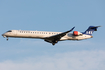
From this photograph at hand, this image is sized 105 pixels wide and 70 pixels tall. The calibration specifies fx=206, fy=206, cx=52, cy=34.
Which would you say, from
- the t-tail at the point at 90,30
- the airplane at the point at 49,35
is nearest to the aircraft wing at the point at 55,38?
the airplane at the point at 49,35

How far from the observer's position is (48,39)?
4250cm

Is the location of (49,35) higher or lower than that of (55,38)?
higher

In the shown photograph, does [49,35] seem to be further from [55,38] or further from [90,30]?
[90,30]

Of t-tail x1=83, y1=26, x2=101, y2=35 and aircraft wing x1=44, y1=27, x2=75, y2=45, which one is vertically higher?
t-tail x1=83, y1=26, x2=101, y2=35

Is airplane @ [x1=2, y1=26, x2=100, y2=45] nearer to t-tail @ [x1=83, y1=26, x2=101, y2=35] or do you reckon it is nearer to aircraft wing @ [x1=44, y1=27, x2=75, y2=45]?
aircraft wing @ [x1=44, y1=27, x2=75, y2=45]

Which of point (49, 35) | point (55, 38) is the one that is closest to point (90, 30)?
point (55, 38)

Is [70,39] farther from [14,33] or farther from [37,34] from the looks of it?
[14,33]

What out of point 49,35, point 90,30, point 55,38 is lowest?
point 55,38

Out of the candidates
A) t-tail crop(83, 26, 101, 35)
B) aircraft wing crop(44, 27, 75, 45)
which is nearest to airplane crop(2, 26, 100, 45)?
aircraft wing crop(44, 27, 75, 45)

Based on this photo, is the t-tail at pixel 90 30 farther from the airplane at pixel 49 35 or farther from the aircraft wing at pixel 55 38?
the aircraft wing at pixel 55 38

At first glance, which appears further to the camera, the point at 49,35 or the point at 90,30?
the point at 90,30

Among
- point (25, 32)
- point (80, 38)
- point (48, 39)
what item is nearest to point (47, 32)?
point (48, 39)

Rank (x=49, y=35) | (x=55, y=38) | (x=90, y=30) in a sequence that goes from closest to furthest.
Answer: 1. (x=49, y=35)
2. (x=55, y=38)
3. (x=90, y=30)

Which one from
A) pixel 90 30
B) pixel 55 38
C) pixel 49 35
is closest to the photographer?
pixel 49 35
